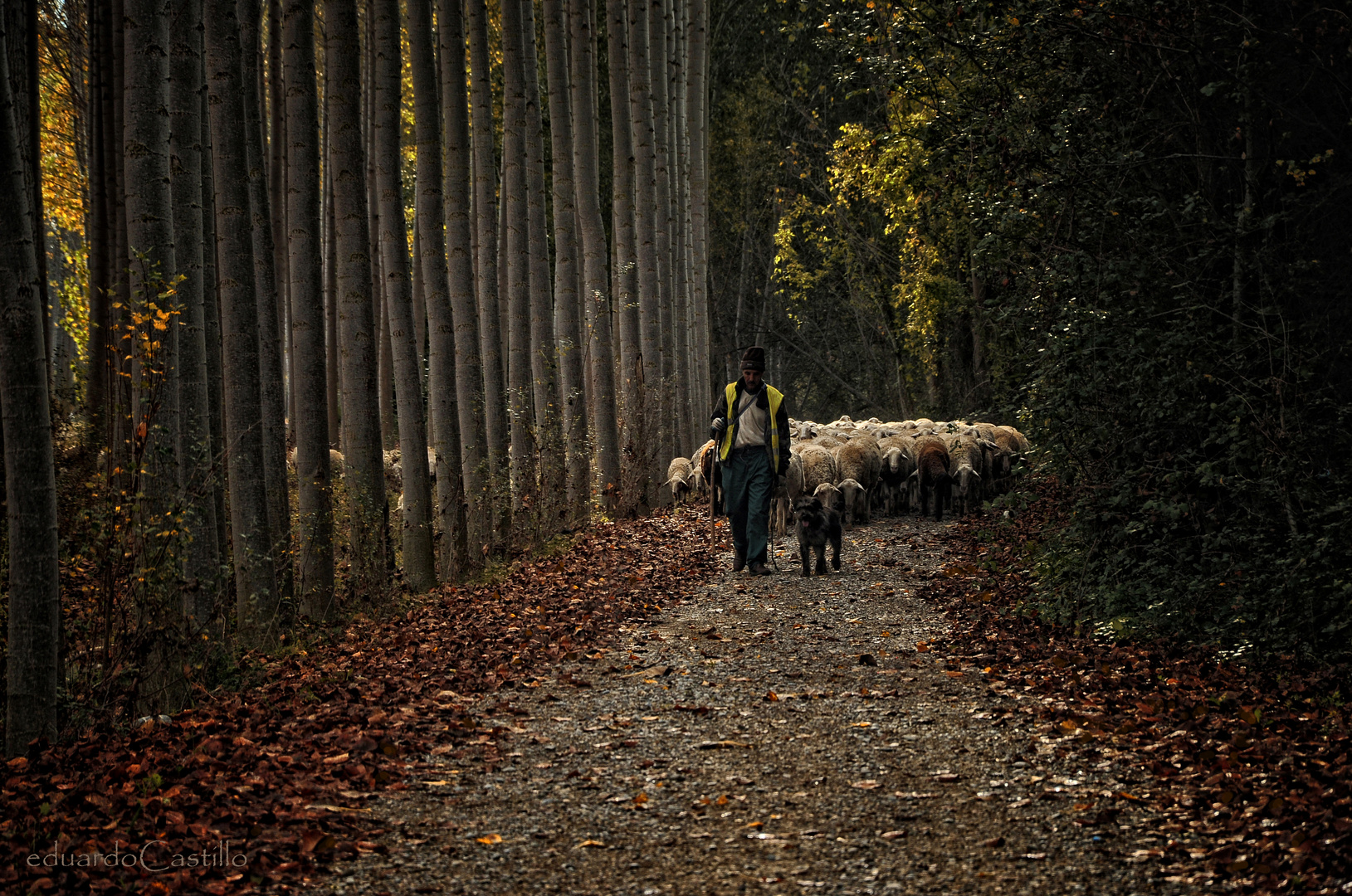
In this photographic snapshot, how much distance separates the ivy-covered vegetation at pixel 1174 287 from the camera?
692 centimetres

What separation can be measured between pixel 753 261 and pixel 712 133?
7.79 m

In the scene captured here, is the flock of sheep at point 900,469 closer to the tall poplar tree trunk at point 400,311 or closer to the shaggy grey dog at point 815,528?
the shaggy grey dog at point 815,528

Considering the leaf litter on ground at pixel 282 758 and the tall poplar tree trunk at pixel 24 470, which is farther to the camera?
the tall poplar tree trunk at pixel 24 470

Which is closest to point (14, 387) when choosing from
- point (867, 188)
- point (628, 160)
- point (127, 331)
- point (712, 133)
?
point (127, 331)

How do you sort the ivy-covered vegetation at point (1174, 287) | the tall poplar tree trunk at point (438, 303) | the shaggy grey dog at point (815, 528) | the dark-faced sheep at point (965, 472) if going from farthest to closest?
1. the dark-faced sheep at point (965, 472)
2. the tall poplar tree trunk at point (438, 303)
3. the shaggy grey dog at point (815, 528)
4. the ivy-covered vegetation at point (1174, 287)

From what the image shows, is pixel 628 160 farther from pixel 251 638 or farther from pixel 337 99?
pixel 251 638

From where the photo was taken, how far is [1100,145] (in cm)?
848

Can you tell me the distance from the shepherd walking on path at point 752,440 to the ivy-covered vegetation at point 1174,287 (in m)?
2.31

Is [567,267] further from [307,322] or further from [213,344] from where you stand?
[213,344]

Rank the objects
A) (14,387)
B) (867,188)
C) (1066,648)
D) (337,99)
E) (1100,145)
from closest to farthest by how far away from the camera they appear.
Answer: (14,387)
(1066,648)
(1100,145)
(337,99)
(867,188)

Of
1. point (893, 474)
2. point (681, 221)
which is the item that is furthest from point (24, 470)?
point (681, 221)

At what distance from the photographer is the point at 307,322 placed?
10.2 meters

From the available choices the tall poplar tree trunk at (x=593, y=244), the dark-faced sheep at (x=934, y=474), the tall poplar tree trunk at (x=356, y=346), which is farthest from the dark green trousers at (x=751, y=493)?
the dark-faced sheep at (x=934, y=474)

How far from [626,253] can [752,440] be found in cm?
790
